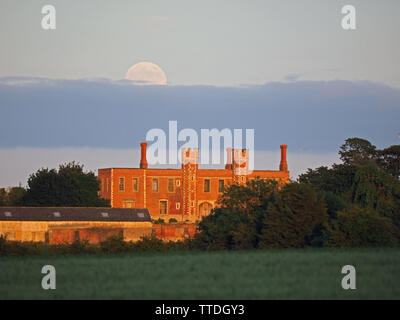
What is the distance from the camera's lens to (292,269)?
28.1m

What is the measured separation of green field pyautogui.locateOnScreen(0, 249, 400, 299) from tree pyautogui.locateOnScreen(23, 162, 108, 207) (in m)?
51.3

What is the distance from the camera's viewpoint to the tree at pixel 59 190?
3378 inches

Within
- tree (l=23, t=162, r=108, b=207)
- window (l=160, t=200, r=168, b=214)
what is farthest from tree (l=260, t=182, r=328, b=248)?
window (l=160, t=200, r=168, b=214)

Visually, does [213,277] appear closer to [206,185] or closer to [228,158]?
[206,185]

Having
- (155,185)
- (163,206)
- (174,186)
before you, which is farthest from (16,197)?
(174,186)

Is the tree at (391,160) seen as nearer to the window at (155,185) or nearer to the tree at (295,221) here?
the window at (155,185)

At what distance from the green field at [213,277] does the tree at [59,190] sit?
5131cm

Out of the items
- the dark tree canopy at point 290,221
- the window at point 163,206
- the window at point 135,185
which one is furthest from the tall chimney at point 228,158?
the dark tree canopy at point 290,221

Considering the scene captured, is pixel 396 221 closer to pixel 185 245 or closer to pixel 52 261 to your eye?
pixel 185 245

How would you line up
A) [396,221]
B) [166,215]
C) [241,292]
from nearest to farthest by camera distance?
[241,292], [396,221], [166,215]

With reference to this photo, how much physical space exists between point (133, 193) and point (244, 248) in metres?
53.2

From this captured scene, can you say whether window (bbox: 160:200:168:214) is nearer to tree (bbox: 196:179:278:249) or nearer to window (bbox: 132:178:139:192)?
window (bbox: 132:178:139:192)

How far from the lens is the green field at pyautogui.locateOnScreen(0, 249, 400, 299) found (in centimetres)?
2220
